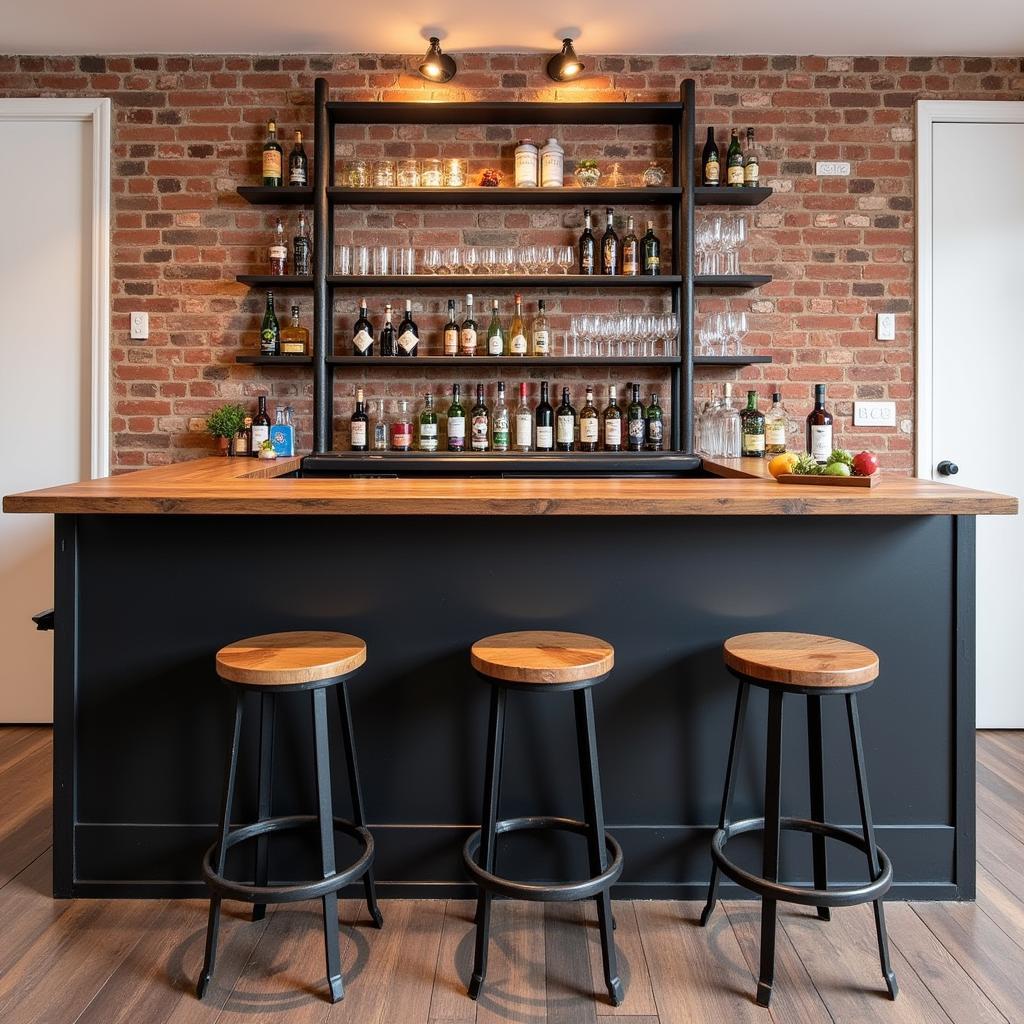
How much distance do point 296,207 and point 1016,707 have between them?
3.50 m

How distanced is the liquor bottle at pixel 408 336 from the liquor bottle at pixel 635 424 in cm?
90

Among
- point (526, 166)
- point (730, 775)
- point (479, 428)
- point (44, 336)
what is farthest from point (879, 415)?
point (44, 336)

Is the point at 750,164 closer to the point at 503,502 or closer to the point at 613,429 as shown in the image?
the point at 613,429

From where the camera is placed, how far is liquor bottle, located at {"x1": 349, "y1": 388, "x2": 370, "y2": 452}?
11.7 ft

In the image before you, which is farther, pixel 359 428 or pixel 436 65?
pixel 359 428

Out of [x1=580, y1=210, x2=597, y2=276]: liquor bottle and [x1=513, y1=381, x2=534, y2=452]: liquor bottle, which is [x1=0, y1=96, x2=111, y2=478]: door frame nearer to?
[x1=513, y1=381, x2=534, y2=452]: liquor bottle

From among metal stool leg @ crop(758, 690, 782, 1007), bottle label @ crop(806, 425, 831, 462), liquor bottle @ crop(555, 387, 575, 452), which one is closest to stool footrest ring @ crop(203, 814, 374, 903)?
metal stool leg @ crop(758, 690, 782, 1007)

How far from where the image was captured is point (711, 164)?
11.4 feet

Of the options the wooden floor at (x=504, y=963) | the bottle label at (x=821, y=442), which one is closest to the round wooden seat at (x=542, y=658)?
the wooden floor at (x=504, y=963)

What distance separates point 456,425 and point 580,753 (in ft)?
6.53

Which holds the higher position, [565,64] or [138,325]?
[565,64]

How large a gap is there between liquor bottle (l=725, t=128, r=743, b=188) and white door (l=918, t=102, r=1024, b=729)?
2.38ft

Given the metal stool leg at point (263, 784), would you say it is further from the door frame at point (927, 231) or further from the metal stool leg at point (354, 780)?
the door frame at point (927, 231)

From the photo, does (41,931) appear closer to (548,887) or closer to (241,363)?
(548,887)
